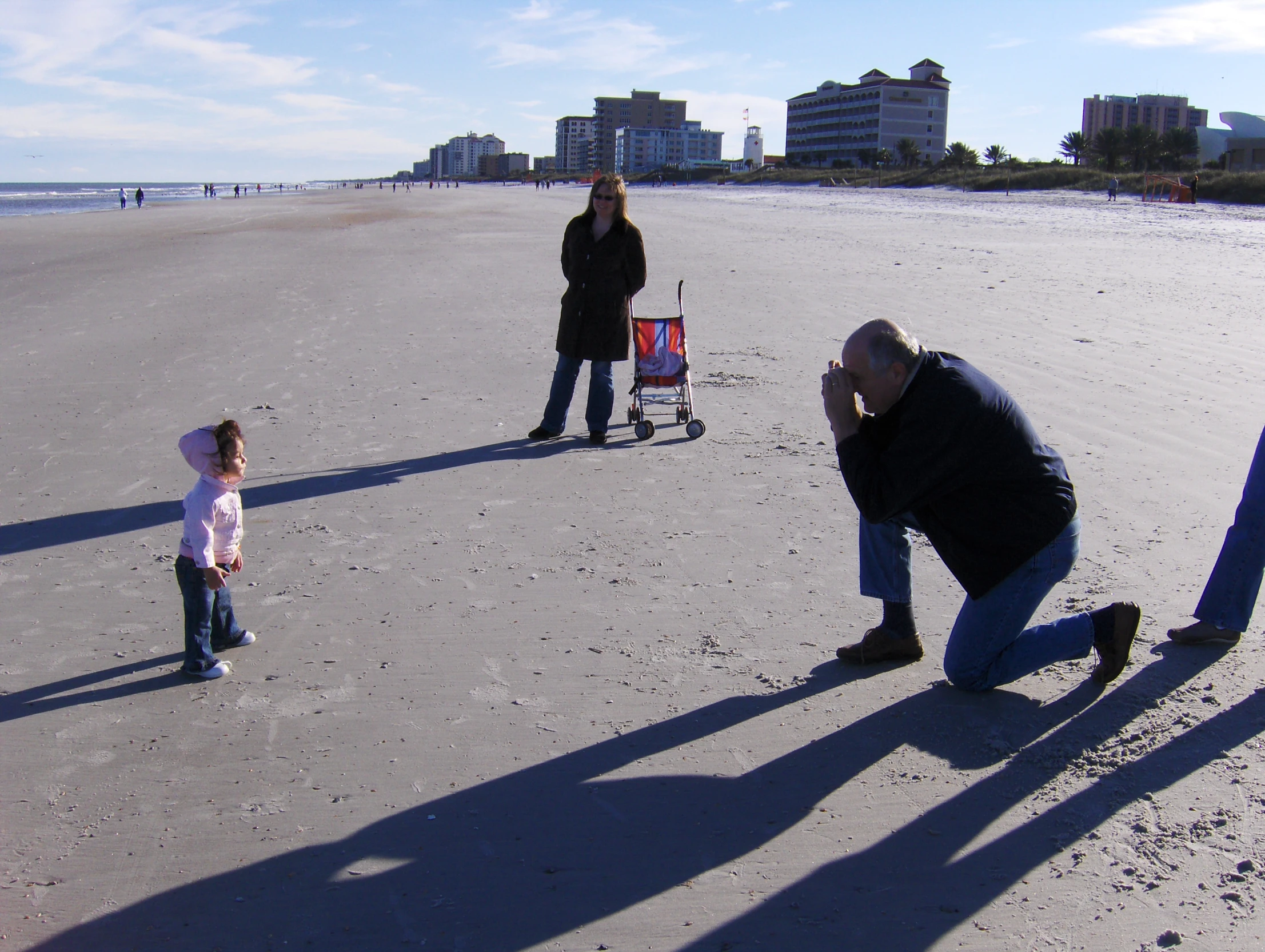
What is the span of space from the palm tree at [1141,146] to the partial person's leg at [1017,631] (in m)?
67.7

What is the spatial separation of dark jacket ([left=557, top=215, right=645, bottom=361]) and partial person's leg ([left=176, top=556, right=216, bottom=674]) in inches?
143

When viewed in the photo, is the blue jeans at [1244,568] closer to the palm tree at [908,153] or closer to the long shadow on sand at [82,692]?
the long shadow on sand at [82,692]

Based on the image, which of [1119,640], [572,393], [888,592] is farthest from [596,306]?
[1119,640]

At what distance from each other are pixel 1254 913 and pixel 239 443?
321 centimetres

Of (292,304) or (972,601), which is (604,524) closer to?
(972,601)

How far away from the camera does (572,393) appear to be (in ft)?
22.2

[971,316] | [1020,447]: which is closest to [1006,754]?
[1020,447]

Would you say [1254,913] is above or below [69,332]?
below

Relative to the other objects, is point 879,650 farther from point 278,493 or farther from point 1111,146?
point 1111,146

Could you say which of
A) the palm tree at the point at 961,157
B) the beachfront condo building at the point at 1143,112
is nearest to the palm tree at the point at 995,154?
the palm tree at the point at 961,157

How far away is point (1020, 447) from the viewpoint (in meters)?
3.13

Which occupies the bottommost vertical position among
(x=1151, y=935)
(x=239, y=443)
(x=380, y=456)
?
(x=1151, y=935)

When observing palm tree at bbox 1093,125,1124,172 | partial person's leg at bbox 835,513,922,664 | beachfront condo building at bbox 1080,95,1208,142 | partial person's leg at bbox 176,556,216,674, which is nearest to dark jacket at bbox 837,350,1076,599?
partial person's leg at bbox 835,513,922,664

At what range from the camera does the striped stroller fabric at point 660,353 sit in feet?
22.9
